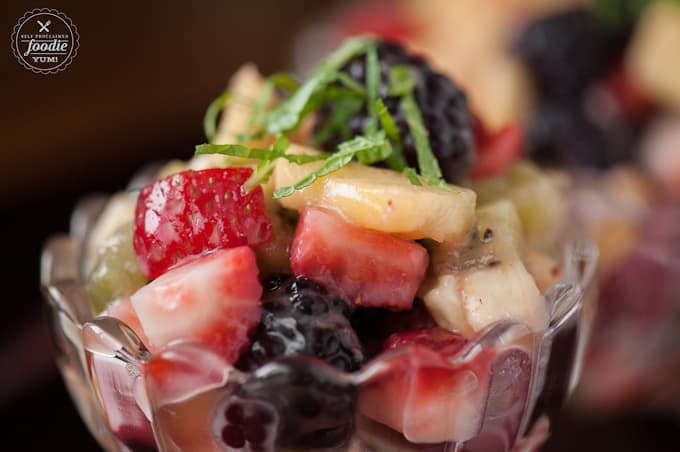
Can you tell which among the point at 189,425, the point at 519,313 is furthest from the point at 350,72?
the point at 189,425

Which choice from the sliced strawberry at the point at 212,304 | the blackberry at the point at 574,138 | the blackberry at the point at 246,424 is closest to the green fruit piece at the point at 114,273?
the sliced strawberry at the point at 212,304

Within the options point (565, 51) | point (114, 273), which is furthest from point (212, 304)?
point (565, 51)

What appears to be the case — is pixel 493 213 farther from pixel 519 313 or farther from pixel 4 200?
pixel 4 200

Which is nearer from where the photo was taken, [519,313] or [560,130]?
[519,313]

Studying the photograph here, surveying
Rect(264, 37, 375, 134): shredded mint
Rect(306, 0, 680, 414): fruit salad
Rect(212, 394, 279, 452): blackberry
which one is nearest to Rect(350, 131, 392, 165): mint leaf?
Rect(264, 37, 375, 134): shredded mint

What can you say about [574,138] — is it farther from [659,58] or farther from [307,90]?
[307,90]

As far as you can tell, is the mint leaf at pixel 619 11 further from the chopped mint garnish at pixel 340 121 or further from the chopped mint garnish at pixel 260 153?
the chopped mint garnish at pixel 260 153
